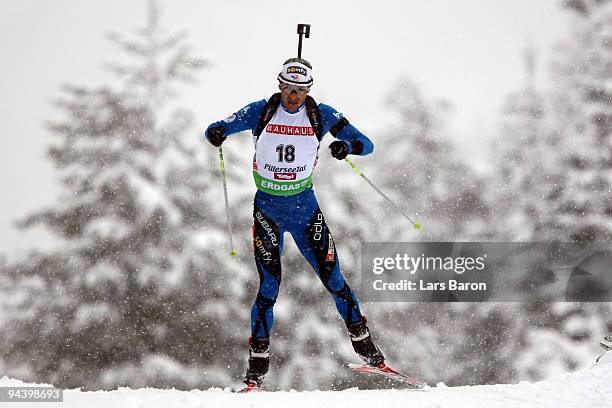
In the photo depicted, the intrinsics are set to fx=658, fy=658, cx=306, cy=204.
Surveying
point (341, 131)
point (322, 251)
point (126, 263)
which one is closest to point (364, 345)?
point (322, 251)

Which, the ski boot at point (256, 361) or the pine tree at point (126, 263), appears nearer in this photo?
the ski boot at point (256, 361)

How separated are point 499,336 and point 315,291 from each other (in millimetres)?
5810

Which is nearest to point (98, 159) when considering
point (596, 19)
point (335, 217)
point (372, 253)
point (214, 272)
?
point (214, 272)

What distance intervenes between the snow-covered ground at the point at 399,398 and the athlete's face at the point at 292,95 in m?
2.64

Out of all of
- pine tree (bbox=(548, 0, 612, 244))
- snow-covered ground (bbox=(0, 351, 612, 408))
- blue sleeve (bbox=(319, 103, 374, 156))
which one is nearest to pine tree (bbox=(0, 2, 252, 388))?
pine tree (bbox=(548, 0, 612, 244))

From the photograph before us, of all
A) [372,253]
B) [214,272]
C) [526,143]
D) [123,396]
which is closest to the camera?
[123,396]

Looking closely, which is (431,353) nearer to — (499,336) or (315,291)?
(499,336)

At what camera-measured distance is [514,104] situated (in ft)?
75.4

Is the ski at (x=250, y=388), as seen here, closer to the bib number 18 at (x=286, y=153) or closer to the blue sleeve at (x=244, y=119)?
the bib number 18 at (x=286, y=153)

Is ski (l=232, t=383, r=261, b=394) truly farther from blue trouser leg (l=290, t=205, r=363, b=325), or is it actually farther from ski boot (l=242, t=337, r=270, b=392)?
blue trouser leg (l=290, t=205, r=363, b=325)

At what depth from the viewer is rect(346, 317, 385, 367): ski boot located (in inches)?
260

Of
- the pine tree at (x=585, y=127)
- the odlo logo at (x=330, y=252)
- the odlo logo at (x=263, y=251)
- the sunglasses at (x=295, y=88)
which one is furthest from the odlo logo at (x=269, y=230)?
the pine tree at (x=585, y=127)

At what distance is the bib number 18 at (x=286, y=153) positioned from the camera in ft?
20.2

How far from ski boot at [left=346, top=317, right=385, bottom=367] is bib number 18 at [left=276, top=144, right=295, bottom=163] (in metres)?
1.82
